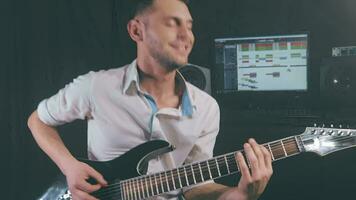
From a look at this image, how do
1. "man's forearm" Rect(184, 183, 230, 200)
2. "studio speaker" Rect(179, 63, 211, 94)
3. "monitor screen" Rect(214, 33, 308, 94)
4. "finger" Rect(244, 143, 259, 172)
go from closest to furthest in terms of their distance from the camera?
"finger" Rect(244, 143, 259, 172) < "man's forearm" Rect(184, 183, 230, 200) < "studio speaker" Rect(179, 63, 211, 94) < "monitor screen" Rect(214, 33, 308, 94)

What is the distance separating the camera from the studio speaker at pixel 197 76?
189 centimetres

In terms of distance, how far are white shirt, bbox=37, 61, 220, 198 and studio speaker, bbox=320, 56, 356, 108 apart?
1.47ft

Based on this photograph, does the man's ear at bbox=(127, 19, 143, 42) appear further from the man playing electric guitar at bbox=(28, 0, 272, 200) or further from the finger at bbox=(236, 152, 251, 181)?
the finger at bbox=(236, 152, 251, 181)

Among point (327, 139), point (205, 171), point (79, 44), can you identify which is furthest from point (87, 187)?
point (327, 139)

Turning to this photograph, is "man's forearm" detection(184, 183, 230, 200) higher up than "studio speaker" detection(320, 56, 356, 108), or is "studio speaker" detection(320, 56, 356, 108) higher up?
"studio speaker" detection(320, 56, 356, 108)

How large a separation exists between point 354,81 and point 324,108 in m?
0.16

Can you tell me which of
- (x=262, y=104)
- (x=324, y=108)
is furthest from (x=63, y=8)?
(x=324, y=108)

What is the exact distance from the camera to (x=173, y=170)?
171 cm

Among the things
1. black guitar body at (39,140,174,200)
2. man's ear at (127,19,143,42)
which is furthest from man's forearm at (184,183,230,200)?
man's ear at (127,19,143,42)

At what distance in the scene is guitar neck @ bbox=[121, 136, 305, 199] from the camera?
1606mm

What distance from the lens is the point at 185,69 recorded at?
188 centimetres

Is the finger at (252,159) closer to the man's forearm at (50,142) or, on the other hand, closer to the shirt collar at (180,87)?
the shirt collar at (180,87)

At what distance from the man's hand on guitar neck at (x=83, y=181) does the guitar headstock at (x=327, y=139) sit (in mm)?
735

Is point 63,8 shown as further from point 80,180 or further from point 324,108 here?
point 324,108
